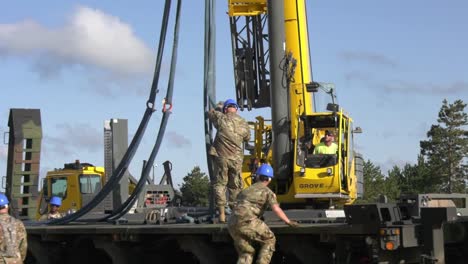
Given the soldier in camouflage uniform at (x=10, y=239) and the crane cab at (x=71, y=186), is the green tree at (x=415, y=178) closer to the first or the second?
the crane cab at (x=71, y=186)

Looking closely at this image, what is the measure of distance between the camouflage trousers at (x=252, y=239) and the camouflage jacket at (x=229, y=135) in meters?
1.84

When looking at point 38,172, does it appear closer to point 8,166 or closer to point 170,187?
point 8,166

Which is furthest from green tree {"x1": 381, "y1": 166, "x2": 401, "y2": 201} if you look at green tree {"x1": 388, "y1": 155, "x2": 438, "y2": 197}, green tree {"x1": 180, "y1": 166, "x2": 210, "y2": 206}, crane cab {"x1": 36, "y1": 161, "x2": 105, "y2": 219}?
crane cab {"x1": 36, "y1": 161, "x2": 105, "y2": 219}

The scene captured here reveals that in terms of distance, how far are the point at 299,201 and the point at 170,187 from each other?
19.7 feet

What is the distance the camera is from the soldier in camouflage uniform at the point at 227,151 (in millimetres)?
10617

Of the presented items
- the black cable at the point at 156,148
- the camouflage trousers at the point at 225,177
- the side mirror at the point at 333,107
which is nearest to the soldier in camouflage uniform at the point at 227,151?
the camouflage trousers at the point at 225,177

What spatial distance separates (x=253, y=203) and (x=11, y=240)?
2.71m

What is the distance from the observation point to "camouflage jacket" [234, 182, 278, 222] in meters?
8.90

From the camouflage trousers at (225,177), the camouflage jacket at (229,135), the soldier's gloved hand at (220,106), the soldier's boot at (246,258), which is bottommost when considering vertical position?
the soldier's boot at (246,258)

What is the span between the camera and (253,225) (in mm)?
8844

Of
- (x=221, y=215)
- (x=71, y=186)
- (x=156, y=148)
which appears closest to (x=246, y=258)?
(x=221, y=215)

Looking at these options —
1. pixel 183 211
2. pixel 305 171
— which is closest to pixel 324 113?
pixel 305 171

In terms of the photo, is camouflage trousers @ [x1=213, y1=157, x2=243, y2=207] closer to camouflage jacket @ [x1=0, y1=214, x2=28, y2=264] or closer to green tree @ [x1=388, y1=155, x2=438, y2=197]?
camouflage jacket @ [x1=0, y1=214, x2=28, y2=264]

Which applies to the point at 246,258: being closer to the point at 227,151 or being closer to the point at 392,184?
the point at 227,151
